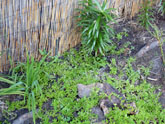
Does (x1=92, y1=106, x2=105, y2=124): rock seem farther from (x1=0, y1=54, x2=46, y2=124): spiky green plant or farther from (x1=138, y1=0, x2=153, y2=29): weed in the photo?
(x1=138, y1=0, x2=153, y2=29): weed

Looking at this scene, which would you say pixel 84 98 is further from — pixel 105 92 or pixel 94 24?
pixel 94 24

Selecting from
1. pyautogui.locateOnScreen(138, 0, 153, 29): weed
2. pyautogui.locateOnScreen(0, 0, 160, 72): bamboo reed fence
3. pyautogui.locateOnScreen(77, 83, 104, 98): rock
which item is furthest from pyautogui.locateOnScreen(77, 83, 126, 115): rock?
pyautogui.locateOnScreen(138, 0, 153, 29): weed

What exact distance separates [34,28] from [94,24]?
0.84 meters

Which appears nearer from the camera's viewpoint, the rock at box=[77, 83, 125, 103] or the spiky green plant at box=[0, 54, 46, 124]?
the spiky green plant at box=[0, 54, 46, 124]

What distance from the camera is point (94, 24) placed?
10.9 ft

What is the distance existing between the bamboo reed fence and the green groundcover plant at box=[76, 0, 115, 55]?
18 cm

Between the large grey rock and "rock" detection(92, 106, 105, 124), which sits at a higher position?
the large grey rock

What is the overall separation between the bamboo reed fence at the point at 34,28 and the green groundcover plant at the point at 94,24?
18 centimetres

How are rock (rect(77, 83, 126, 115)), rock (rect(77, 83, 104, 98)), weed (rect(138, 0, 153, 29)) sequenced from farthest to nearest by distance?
weed (rect(138, 0, 153, 29)) < rock (rect(77, 83, 104, 98)) < rock (rect(77, 83, 126, 115))

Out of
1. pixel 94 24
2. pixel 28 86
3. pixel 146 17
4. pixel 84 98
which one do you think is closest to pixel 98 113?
pixel 84 98

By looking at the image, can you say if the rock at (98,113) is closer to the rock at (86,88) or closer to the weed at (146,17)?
the rock at (86,88)

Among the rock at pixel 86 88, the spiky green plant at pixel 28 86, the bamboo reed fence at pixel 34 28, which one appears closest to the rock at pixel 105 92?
the rock at pixel 86 88

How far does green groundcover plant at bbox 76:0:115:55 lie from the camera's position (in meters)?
3.30

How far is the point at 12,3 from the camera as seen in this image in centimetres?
288
